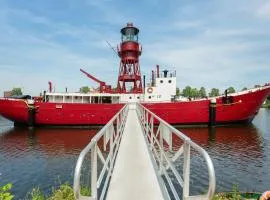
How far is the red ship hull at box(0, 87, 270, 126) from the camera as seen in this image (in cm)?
3744

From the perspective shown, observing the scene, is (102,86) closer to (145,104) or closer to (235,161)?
(145,104)

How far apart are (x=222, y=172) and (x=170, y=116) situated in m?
21.0

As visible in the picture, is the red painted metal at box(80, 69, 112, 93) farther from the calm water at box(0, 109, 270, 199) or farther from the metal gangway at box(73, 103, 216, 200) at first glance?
the metal gangway at box(73, 103, 216, 200)

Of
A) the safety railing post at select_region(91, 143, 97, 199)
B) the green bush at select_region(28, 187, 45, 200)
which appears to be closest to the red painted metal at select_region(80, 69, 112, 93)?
the green bush at select_region(28, 187, 45, 200)

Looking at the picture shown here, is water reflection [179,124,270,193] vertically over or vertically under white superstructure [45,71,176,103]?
under

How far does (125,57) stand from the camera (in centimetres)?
4553

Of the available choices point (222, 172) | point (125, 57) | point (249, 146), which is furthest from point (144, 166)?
point (125, 57)

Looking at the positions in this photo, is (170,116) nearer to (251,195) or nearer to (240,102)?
(240,102)

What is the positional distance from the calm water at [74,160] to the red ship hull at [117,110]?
453 cm

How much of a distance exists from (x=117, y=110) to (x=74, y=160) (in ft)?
60.7

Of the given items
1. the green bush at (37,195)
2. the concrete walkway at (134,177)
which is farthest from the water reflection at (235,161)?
the green bush at (37,195)

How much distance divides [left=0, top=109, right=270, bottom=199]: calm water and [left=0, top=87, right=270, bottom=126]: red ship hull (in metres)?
4.53

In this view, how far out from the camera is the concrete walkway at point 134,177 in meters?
5.74

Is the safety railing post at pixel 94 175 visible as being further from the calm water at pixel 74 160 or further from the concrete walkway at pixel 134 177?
the calm water at pixel 74 160
